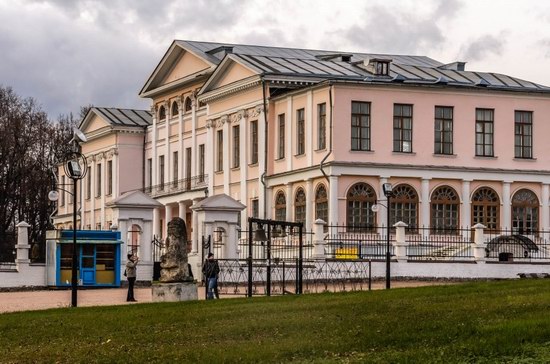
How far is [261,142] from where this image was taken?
7069cm

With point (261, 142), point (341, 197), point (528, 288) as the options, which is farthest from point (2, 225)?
point (528, 288)

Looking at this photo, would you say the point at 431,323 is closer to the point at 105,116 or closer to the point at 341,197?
the point at 341,197

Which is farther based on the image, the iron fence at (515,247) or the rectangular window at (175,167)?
the rectangular window at (175,167)

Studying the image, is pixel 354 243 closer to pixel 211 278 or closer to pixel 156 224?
pixel 211 278

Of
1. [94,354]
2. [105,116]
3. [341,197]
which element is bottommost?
[94,354]

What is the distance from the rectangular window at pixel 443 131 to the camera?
6556 centimetres

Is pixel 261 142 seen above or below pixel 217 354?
above

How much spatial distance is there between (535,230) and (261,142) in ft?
44.2

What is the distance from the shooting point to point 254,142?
72.1 meters

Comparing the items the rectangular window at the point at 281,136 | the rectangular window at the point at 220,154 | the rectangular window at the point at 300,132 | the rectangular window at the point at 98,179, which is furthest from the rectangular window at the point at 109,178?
the rectangular window at the point at 300,132

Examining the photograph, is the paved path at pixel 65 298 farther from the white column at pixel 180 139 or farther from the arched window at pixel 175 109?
the arched window at pixel 175 109

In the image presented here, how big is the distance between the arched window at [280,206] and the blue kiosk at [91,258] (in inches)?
528

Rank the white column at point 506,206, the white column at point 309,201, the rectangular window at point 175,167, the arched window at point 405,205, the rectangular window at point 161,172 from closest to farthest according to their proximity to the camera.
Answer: the arched window at point 405,205
the white column at point 309,201
the white column at point 506,206
the rectangular window at point 175,167
the rectangular window at point 161,172

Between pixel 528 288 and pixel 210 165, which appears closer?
pixel 528 288
